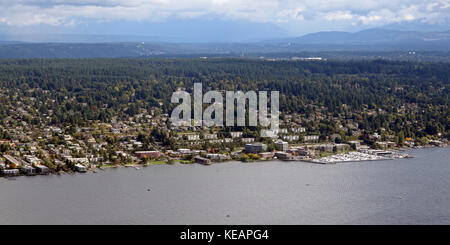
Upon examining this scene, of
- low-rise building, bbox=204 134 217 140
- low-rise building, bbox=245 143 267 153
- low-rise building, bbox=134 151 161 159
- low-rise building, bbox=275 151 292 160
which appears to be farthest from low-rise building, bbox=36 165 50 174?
low-rise building, bbox=275 151 292 160

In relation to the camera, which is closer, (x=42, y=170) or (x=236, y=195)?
(x=236, y=195)

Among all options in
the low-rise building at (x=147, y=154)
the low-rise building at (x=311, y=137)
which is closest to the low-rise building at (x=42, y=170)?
the low-rise building at (x=147, y=154)

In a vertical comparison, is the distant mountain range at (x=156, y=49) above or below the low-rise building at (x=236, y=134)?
above

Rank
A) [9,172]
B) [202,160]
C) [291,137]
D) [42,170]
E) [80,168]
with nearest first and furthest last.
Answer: [9,172], [42,170], [80,168], [202,160], [291,137]

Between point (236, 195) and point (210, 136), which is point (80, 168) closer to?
point (236, 195)

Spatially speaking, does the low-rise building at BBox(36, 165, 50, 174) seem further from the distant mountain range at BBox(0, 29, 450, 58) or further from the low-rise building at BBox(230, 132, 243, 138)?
the distant mountain range at BBox(0, 29, 450, 58)

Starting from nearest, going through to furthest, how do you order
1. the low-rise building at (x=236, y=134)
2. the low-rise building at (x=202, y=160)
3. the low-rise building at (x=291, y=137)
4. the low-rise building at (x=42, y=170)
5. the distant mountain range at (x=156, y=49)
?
the low-rise building at (x=42, y=170)
the low-rise building at (x=202, y=160)
the low-rise building at (x=291, y=137)
the low-rise building at (x=236, y=134)
the distant mountain range at (x=156, y=49)

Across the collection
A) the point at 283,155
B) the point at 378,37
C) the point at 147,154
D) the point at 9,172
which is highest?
the point at 378,37

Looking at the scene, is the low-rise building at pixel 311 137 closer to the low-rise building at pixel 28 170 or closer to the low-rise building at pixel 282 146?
the low-rise building at pixel 282 146

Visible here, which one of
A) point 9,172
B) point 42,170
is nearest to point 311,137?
point 42,170
